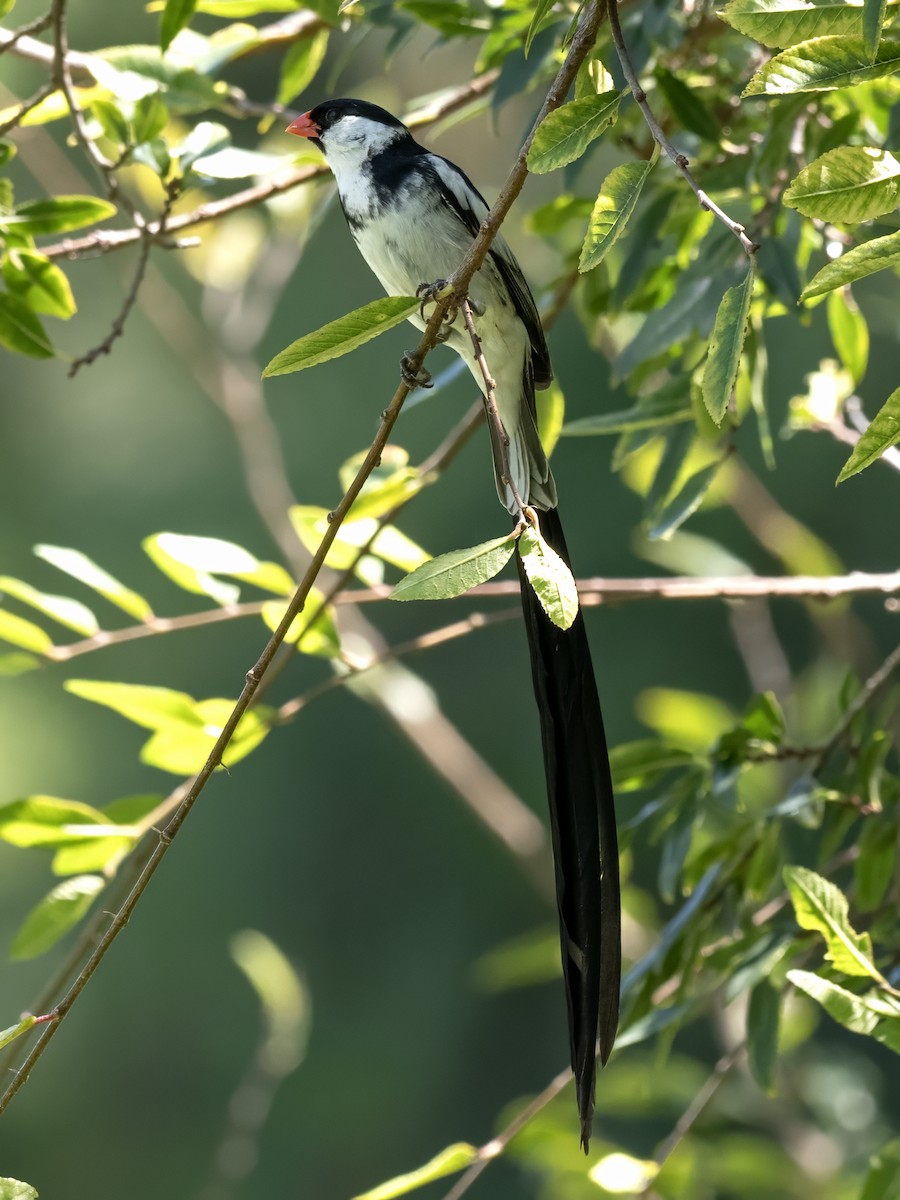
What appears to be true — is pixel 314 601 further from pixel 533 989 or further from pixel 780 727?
pixel 533 989

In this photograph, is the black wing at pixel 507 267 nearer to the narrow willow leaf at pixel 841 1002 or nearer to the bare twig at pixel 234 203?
the bare twig at pixel 234 203

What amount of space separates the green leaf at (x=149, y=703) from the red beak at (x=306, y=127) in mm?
832

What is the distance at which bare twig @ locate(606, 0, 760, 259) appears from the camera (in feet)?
2.21

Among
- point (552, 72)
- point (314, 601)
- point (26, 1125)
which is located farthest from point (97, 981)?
point (552, 72)

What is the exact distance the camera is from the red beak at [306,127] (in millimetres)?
1820

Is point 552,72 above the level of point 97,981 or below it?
above

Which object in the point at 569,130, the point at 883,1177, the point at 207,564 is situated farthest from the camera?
the point at 207,564

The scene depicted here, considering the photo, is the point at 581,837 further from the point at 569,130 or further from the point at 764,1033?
the point at 569,130

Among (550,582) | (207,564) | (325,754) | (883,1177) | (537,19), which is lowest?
(325,754)

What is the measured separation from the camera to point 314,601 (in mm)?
1447

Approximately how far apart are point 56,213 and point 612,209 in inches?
27.6

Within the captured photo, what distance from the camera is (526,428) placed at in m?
1.56

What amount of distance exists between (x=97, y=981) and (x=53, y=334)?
2.16m

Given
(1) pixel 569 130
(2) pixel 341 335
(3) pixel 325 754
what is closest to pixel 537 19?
(1) pixel 569 130
